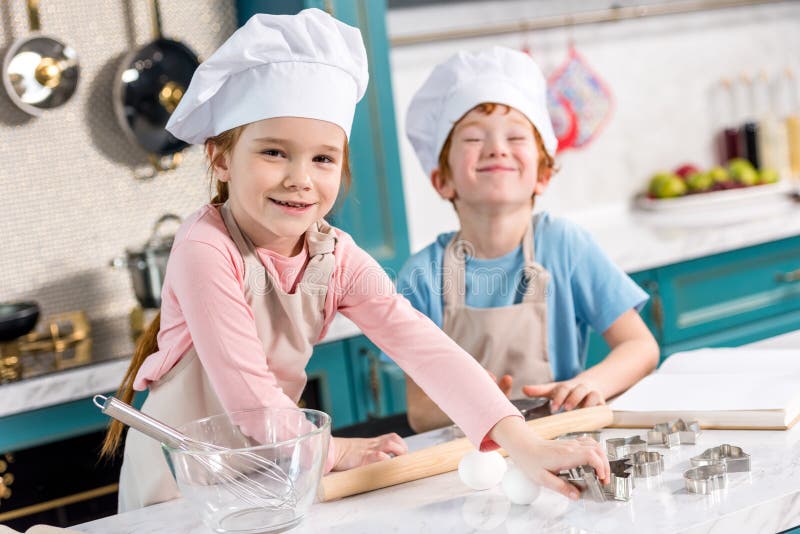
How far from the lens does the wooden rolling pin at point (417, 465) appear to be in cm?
106

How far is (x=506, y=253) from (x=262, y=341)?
60cm

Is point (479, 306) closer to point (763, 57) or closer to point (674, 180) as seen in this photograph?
point (674, 180)

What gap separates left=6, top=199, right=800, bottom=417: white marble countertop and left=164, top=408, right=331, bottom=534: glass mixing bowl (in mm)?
1148

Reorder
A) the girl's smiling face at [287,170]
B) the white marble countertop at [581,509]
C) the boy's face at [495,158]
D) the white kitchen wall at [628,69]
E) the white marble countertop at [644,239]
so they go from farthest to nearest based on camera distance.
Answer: the white kitchen wall at [628,69]
the white marble countertop at [644,239]
the boy's face at [495,158]
the girl's smiling face at [287,170]
the white marble countertop at [581,509]

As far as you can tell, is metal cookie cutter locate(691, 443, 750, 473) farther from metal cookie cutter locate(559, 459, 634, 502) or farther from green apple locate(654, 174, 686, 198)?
green apple locate(654, 174, 686, 198)

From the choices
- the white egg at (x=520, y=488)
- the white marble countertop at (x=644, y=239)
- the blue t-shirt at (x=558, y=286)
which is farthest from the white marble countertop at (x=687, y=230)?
the white egg at (x=520, y=488)

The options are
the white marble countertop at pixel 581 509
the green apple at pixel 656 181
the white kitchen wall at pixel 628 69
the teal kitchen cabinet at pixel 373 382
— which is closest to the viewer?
the white marble countertop at pixel 581 509

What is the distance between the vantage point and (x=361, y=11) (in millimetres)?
2467

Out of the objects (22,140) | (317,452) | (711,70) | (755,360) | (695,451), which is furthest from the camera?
(711,70)

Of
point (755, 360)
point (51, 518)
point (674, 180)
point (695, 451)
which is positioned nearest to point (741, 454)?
point (695, 451)

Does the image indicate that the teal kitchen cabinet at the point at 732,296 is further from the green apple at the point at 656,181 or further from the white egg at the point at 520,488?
the white egg at the point at 520,488

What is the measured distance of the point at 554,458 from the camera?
3.27 ft

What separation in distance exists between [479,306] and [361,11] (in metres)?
1.08

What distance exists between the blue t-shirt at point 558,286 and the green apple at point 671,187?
1638mm
